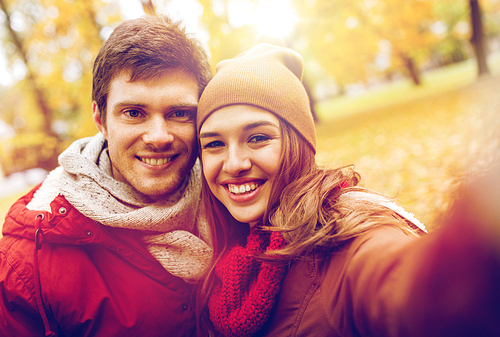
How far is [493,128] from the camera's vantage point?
68cm

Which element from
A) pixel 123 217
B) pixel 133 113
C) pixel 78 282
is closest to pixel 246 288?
pixel 123 217

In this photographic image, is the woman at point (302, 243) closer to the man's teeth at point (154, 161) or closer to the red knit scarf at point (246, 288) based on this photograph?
the red knit scarf at point (246, 288)

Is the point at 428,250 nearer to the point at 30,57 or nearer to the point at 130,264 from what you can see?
the point at 130,264

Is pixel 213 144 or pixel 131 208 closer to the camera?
pixel 213 144

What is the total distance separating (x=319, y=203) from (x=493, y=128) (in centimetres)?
87

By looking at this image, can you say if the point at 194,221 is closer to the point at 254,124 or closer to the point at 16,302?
the point at 254,124

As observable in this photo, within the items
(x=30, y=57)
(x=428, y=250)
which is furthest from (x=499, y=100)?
(x=30, y=57)

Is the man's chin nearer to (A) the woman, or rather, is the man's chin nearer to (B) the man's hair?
(A) the woman

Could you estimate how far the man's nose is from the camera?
1944 millimetres

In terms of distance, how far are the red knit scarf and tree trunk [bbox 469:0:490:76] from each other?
17.7 m

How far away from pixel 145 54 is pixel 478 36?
18.0 metres

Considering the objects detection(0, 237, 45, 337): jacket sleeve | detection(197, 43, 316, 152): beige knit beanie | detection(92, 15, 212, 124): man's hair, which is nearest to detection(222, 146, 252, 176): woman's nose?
detection(197, 43, 316, 152): beige knit beanie

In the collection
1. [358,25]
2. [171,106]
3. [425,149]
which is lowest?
[425,149]

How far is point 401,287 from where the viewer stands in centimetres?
85
